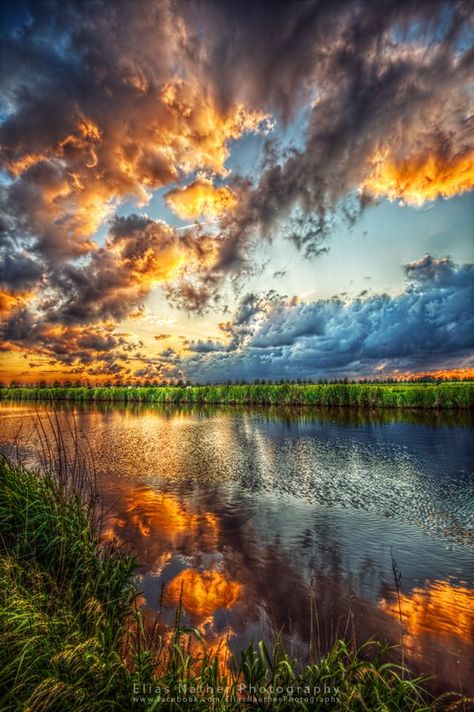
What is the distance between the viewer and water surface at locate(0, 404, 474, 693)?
5.05m

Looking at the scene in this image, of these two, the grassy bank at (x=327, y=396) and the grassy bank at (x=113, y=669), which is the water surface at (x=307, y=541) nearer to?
the grassy bank at (x=113, y=669)

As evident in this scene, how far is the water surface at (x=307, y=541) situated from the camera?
5051mm

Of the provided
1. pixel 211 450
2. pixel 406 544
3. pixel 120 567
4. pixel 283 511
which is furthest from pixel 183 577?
pixel 211 450

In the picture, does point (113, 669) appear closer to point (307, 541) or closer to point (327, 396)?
point (307, 541)

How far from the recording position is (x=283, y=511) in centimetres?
974

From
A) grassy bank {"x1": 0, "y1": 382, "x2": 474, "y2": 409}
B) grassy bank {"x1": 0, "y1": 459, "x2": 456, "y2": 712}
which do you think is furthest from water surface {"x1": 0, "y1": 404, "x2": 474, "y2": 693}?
grassy bank {"x1": 0, "y1": 382, "x2": 474, "y2": 409}

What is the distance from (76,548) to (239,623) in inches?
104

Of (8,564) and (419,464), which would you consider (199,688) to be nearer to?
(8,564)

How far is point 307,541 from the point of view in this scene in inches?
306

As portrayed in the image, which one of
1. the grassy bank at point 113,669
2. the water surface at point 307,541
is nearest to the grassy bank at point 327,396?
the water surface at point 307,541

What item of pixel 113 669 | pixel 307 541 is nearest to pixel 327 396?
pixel 307 541

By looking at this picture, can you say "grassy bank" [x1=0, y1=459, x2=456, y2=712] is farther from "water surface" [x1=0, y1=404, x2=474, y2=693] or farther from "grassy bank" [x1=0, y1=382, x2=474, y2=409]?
"grassy bank" [x1=0, y1=382, x2=474, y2=409]

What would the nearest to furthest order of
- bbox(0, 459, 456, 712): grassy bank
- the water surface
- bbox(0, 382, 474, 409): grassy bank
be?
bbox(0, 459, 456, 712): grassy bank → the water surface → bbox(0, 382, 474, 409): grassy bank

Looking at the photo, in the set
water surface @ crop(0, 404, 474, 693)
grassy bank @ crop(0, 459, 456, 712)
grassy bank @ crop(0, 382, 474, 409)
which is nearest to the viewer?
grassy bank @ crop(0, 459, 456, 712)
